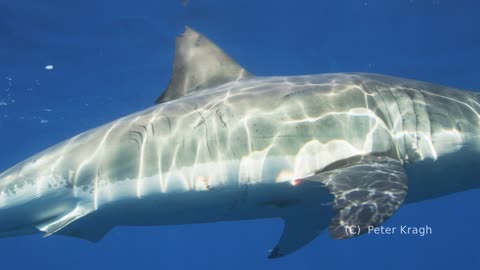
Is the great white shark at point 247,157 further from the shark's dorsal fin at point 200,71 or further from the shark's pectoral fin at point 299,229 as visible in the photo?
the shark's dorsal fin at point 200,71

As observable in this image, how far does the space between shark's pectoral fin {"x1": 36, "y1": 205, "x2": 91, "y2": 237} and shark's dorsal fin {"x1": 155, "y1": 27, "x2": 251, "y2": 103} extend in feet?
6.88

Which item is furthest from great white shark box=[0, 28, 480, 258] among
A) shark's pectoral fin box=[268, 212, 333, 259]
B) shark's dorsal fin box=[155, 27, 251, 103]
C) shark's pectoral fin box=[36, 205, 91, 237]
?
shark's dorsal fin box=[155, 27, 251, 103]

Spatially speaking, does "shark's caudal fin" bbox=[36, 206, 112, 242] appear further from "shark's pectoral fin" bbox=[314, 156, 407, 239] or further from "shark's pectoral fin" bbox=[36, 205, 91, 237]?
"shark's pectoral fin" bbox=[314, 156, 407, 239]

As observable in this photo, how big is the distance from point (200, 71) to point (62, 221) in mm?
2913

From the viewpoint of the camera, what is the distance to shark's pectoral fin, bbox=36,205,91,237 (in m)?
4.90

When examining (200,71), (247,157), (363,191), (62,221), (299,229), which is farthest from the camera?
(200,71)

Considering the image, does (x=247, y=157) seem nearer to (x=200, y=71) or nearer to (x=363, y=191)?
(x=363, y=191)

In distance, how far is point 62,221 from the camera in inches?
195

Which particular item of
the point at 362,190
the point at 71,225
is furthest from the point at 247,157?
the point at 71,225

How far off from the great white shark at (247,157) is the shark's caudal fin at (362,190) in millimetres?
25

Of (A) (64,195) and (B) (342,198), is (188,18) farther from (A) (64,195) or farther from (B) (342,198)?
(B) (342,198)

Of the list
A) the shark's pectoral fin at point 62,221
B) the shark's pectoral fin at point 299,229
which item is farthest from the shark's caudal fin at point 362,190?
the shark's pectoral fin at point 62,221

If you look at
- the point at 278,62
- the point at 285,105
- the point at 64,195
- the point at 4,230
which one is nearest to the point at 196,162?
the point at 285,105

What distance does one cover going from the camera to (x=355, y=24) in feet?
55.5
